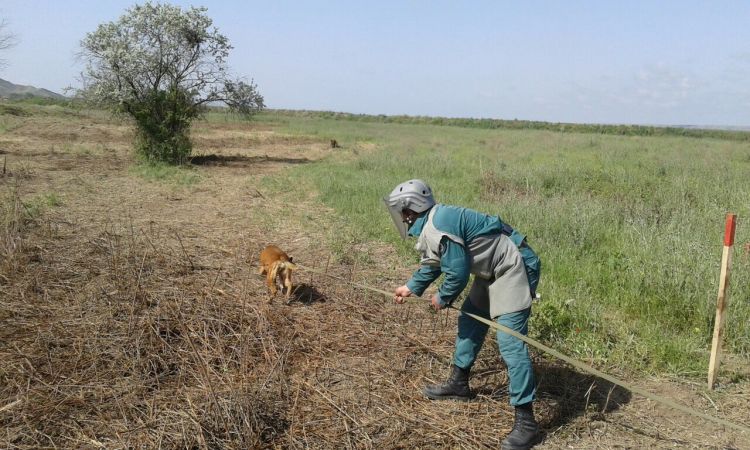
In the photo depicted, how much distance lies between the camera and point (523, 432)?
3303mm

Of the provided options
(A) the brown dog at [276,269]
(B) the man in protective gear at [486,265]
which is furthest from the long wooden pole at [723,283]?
(A) the brown dog at [276,269]

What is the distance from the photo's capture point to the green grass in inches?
187

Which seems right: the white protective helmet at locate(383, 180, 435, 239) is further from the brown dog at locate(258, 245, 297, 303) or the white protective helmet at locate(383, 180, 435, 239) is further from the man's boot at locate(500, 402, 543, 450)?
the brown dog at locate(258, 245, 297, 303)

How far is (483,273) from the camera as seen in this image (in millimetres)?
3434

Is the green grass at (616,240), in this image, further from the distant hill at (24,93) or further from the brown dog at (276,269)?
the distant hill at (24,93)

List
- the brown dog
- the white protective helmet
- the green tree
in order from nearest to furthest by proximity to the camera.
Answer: the white protective helmet, the brown dog, the green tree

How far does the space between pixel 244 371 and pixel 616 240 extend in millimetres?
5429

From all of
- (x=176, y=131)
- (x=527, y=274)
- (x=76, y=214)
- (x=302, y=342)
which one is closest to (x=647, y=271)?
(x=527, y=274)

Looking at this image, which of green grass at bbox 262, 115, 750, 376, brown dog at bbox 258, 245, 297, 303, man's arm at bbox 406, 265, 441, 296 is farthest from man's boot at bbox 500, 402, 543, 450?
brown dog at bbox 258, 245, 297, 303

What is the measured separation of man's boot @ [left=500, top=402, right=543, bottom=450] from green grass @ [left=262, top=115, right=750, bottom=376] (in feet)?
4.65

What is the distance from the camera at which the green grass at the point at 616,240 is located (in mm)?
4758

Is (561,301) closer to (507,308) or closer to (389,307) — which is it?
(389,307)

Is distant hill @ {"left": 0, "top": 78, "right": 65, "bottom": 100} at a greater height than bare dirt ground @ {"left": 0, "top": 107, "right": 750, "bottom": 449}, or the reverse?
distant hill @ {"left": 0, "top": 78, "right": 65, "bottom": 100}

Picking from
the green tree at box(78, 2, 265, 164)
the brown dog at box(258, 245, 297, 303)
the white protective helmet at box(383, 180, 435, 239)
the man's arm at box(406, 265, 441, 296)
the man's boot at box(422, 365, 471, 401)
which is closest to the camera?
the white protective helmet at box(383, 180, 435, 239)
